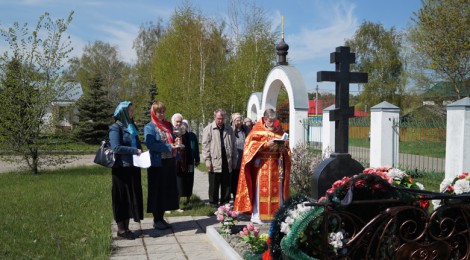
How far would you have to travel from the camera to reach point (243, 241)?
5117 millimetres

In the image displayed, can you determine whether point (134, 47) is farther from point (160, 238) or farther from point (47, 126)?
point (160, 238)

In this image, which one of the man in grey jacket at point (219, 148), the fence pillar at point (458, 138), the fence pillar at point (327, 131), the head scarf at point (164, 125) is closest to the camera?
the head scarf at point (164, 125)

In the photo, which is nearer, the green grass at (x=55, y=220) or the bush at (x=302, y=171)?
the green grass at (x=55, y=220)

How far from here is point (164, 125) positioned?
6234 millimetres

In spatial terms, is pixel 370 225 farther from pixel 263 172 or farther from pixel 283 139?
pixel 263 172

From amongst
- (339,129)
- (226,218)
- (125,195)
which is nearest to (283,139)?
(226,218)

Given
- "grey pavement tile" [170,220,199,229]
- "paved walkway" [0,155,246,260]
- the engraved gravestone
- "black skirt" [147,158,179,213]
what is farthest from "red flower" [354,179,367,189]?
"grey pavement tile" [170,220,199,229]

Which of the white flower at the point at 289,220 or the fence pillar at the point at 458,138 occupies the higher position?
the fence pillar at the point at 458,138

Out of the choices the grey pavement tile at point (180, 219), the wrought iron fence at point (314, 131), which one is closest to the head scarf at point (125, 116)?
the grey pavement tile at point (180, 219)

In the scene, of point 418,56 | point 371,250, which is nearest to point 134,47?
point 418,56

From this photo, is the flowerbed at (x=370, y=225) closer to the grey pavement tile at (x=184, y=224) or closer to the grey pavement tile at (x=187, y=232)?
the grey pavement tile at (x=187, y=232)

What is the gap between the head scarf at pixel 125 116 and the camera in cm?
557

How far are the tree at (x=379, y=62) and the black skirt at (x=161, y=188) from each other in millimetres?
36629

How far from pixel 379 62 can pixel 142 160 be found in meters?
38.6
